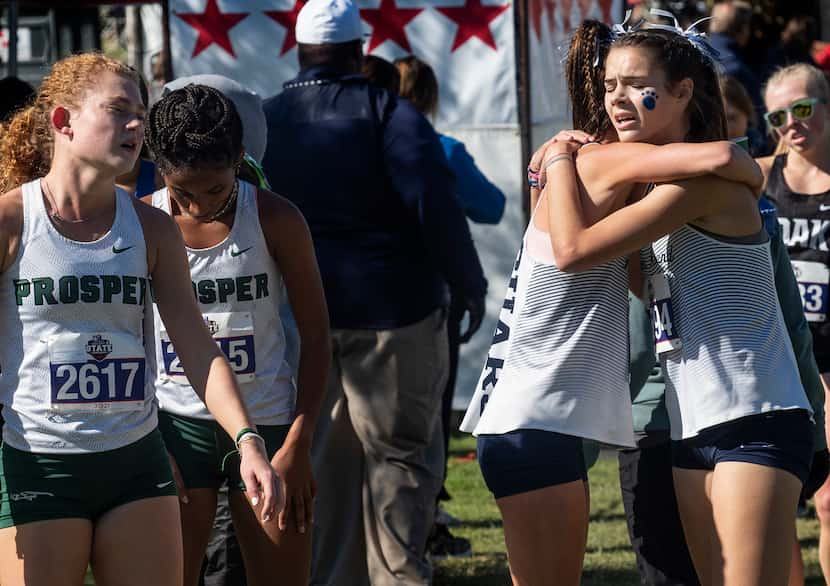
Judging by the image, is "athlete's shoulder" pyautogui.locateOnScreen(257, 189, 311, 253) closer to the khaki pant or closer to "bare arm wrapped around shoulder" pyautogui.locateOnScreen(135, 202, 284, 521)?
"bare arm wrapped around shoulder" pyautogui.locateOnScreen(135, 202, 284, 521)

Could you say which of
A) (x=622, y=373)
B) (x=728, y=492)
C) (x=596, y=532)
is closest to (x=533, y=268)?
(x=622, y=373)

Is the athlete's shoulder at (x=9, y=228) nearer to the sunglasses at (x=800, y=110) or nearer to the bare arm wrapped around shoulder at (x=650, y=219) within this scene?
the bare arm wrapped around shoulder at (x=650, y=219)

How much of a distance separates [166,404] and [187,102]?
0.83 meters

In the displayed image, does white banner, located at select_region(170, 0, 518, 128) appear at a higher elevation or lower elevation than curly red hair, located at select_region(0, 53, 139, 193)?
higher

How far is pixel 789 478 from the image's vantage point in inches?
128

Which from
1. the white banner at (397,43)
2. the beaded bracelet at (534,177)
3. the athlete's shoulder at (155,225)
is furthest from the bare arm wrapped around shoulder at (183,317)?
the white banner at (397,43)

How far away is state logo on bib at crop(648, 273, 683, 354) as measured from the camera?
132 inches

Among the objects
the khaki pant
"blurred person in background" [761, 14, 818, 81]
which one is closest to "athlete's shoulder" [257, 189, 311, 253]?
the khaki pant

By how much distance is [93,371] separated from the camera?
125 inches

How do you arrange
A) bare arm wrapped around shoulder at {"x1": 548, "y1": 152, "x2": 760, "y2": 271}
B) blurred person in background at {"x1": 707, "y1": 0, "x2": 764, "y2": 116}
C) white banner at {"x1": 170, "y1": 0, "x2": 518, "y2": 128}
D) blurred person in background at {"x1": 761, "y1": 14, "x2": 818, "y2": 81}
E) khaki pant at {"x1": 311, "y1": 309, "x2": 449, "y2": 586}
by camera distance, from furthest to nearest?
blurred person in background at {"x1": 761, "y1": 14, "x2": 818, "y2": 81}, blurred person in background at {"x1": 707, "y1": 0, "x2": 764, "y2": 116}, white banner at {"x1": 170, "y1": 0, "x2": 518, "y2": 128}, khaki pant at {"x1": 311, "y1": 309, "x2": 449, "y2": 586}, bare arm wrapped around shoulder at {"x1": 548, "y1": 152, "x2": 760, "y2": 271}

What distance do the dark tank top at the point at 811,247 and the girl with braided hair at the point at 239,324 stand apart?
226cm

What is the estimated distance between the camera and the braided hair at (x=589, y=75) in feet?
11.8

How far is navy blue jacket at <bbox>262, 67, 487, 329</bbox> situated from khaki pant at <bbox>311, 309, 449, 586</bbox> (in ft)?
0.35

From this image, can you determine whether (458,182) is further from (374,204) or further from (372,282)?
(372,282)
